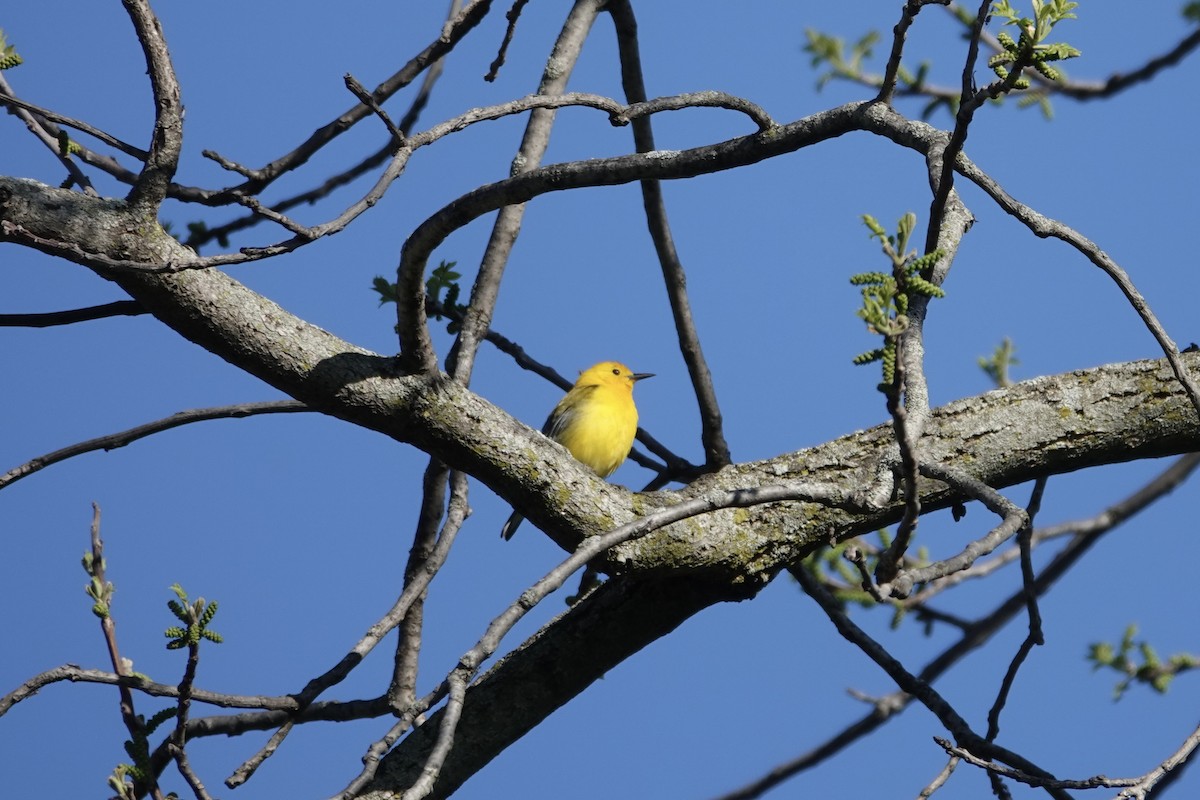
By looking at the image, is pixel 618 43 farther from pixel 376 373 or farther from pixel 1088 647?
pixel 1088 647

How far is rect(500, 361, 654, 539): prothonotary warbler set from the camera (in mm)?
7789

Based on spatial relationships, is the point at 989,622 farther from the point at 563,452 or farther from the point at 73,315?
the point at 73,315

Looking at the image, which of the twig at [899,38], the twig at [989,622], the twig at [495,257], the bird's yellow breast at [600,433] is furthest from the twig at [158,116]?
the bird's yellow breast at [600,433]

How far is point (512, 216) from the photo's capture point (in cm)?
505

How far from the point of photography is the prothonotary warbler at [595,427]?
7789 mm

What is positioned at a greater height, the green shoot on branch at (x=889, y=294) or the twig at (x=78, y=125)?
the twig at (x=78, y=125)

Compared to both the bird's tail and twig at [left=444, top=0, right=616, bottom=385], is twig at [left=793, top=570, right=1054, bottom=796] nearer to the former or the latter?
twig at [left=444, top=0, right=616, bottom=385]

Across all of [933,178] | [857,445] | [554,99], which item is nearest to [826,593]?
[857,445]

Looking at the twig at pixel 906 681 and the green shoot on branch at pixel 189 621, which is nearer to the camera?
the green shoot on branch at pixel 189 621

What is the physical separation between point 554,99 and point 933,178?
3.45 ft

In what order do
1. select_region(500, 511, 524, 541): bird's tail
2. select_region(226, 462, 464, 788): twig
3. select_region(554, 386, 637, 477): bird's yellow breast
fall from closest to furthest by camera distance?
1. select_region(226, 462, 464, 788): twig
2. select_region(554, 386, 637, 477): bird's yellow breast
3. select_region(500, 511, 524, 541): bird's tail

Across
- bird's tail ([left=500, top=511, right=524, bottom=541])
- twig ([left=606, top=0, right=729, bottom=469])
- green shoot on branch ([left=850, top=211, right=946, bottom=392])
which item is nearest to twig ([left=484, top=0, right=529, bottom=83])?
twig ([left=606, top=0, right=729, bottom=469])

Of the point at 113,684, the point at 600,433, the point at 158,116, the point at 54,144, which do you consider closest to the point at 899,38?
the point at 158,116

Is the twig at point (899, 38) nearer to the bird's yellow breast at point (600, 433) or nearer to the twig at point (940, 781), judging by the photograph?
the twig at point (940, 781)
